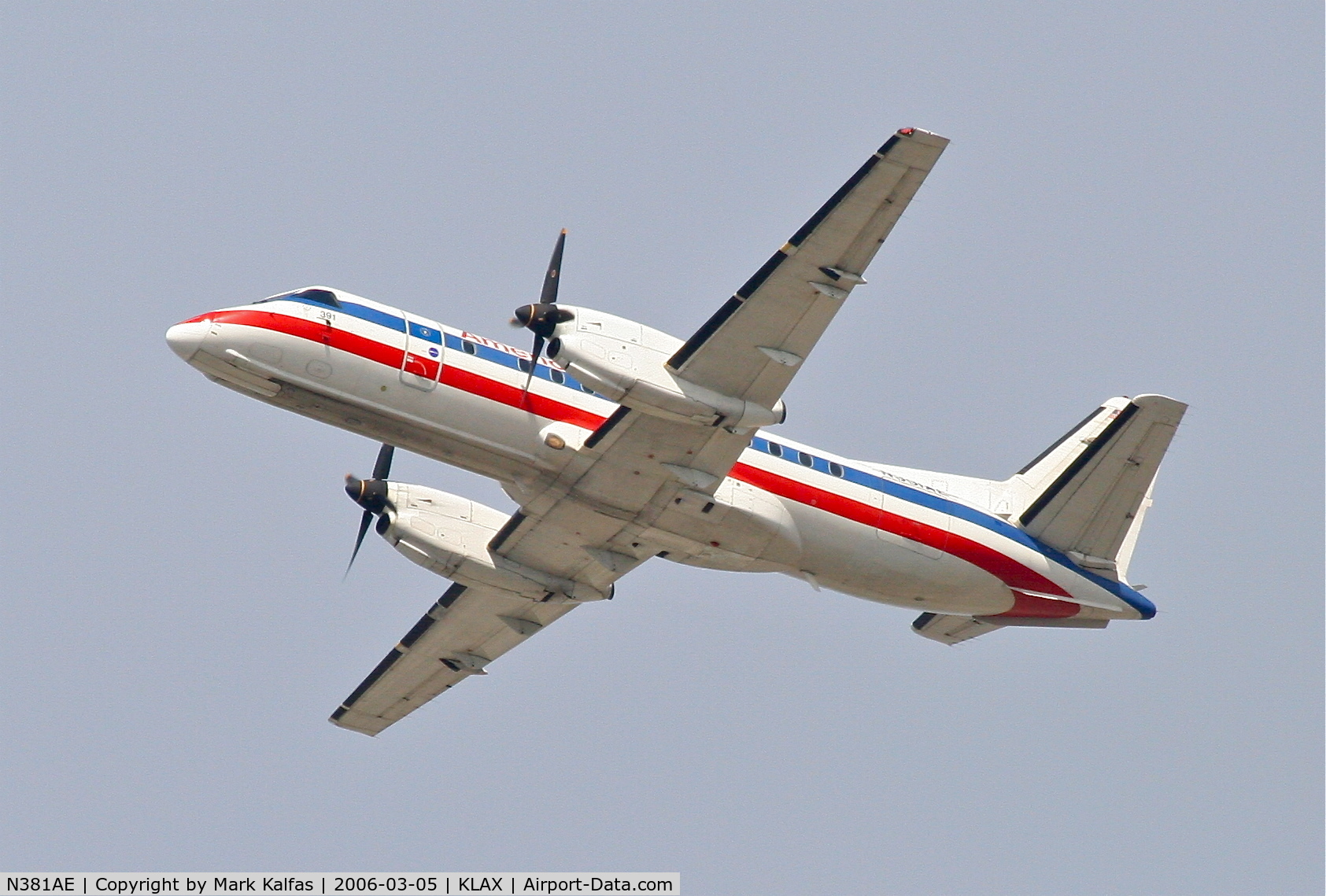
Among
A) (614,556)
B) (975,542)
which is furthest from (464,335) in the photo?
(975,542)

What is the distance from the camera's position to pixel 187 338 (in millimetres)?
23766

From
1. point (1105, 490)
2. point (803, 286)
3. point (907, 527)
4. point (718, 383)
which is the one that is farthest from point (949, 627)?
point (803, 286)

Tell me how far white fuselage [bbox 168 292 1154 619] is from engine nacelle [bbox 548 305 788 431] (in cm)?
195

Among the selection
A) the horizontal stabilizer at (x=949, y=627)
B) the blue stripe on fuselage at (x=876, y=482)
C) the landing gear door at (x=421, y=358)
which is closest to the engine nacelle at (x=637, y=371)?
the blue stripe on fuselage at (x=876, y=482)

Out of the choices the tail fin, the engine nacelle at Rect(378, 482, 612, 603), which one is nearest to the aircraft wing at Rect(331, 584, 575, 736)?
the engine nacelle at Rect(378, 482, 612, 603)

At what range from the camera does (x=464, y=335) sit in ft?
82.6

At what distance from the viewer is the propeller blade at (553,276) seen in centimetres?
2481

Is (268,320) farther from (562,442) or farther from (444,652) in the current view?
(444,652)

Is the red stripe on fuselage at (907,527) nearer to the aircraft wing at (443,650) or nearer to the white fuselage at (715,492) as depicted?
the white fuselage at (715,492)

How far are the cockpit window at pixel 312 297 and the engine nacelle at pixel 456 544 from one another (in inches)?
177

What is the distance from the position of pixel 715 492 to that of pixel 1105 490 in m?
7.73

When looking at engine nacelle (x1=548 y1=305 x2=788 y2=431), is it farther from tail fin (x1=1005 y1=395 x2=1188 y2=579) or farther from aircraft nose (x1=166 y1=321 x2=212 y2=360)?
tail fin (x1=1005 y1=395 x2=1188 y2=579)

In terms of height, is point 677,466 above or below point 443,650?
above

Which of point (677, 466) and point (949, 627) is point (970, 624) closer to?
point (949, 627)
